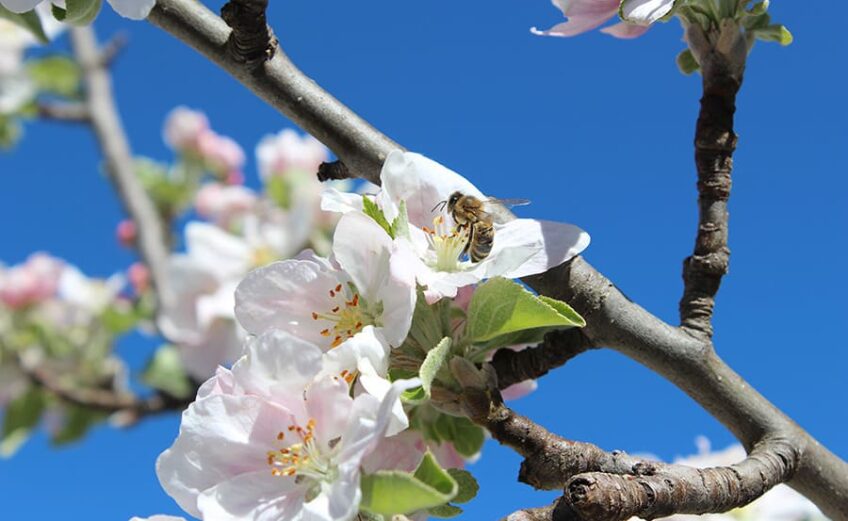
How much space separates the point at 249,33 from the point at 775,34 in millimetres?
601

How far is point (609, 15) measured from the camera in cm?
104

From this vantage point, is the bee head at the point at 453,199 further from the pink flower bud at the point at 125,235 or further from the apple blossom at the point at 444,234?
the pink flower bud at the point at 125,235

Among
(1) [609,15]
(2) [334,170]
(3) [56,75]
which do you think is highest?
(3) [56,75]

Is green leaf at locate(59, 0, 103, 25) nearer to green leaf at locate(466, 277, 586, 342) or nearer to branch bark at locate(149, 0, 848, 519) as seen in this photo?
branch bark at locate(149, 0, 848, 519)

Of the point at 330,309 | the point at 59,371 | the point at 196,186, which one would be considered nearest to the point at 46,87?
the point at 196,186

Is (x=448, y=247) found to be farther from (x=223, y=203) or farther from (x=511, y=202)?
(x=223, y=203)

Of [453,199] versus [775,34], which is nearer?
[453,199]

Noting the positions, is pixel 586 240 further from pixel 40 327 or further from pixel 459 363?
pixel 40 327

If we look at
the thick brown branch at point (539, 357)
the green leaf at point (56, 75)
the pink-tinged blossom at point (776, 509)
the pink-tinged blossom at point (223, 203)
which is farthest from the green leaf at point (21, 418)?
the thick brown branch at point (539, 357)

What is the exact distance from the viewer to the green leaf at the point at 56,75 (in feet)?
12.0

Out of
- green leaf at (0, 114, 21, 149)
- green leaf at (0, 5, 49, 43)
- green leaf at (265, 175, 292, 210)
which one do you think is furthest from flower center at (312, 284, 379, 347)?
green leaf at (0, 114, 21, 149)

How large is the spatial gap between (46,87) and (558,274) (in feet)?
10.7

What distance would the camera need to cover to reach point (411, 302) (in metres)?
0.80

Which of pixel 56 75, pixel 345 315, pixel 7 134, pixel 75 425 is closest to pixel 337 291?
pixel 345 315
